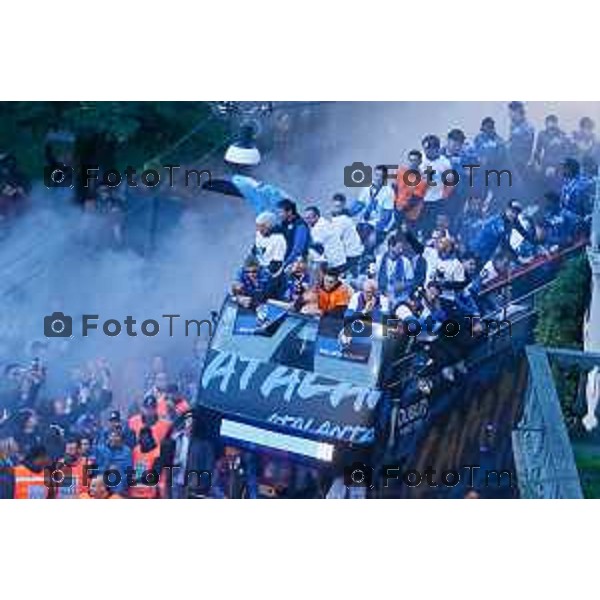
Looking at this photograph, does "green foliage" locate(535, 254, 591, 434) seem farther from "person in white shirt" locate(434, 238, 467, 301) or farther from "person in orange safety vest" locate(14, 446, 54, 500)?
"person in orange safety vest" locate(14, 446, 54, 500)

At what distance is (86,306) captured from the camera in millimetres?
4676

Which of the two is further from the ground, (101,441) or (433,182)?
(433,182)

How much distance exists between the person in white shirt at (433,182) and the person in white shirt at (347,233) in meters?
0.21

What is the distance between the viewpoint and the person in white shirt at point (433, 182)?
4.64m

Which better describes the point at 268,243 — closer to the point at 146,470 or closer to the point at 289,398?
the point at 289,398

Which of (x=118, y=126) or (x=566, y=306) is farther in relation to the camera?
(x=566, y=306)

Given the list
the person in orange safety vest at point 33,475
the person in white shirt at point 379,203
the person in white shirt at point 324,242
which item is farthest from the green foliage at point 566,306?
the person in orange safety vest at point 33,475

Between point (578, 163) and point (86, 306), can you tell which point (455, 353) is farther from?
point (86, 306)

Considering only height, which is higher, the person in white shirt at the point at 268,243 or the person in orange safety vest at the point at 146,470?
the person in white shirt at the point at 268,243

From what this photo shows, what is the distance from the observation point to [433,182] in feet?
15.3

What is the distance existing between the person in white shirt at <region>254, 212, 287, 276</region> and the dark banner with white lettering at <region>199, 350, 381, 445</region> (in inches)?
12.5

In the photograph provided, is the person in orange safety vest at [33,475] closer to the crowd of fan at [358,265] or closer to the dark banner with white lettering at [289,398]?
the crowd of fan at [358,265]

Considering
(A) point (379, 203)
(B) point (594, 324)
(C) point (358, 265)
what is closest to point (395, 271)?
(C) point (358, 265)

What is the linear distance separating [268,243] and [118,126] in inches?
23.1
